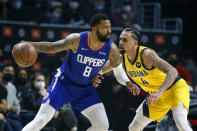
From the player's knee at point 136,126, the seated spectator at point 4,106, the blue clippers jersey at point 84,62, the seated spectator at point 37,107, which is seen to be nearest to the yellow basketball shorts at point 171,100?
the player's knee at point 136,126

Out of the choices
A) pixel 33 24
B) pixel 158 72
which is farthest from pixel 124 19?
pixel 158 72

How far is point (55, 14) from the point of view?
1043 centimetres

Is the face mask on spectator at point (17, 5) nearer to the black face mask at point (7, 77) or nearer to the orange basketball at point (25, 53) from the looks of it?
the black face mask at point (7, 77)

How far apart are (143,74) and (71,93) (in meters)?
1.08

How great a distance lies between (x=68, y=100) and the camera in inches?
206

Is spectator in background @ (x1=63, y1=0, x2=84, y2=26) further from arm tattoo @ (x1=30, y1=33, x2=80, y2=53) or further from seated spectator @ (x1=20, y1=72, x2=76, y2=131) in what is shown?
arm tattoo @ (x1=30, y1=33, x2=80, y2=53)

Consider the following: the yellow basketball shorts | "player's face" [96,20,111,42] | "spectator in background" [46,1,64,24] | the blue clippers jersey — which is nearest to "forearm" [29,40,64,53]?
the blue clippers jersey

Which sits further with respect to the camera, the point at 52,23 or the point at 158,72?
the point at 52,23

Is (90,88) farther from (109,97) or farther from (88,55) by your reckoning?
(109,97)

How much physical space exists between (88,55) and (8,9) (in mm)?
5506

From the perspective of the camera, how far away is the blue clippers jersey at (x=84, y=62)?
16.9ft

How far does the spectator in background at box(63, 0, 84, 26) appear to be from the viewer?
1076cm

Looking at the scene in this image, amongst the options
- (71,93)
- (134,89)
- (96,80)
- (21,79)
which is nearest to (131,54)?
(134,89)

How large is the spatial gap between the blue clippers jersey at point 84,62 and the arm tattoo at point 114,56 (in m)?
0.06
